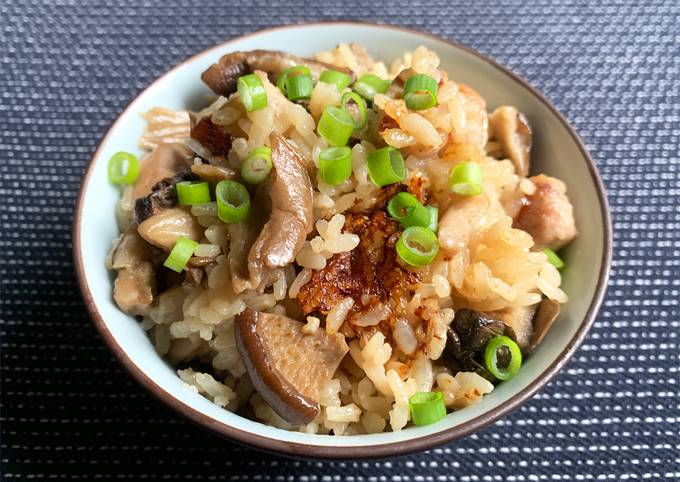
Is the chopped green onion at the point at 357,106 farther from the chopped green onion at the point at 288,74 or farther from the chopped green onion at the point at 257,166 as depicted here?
the chopped green onion at the point at 257,166

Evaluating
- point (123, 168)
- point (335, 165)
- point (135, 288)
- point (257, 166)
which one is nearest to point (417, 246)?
point (335, 165)

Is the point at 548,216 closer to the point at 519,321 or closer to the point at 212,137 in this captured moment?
the point at 519,321

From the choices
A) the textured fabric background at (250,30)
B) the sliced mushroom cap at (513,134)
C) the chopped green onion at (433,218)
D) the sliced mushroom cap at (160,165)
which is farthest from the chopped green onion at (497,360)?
the sliced mushroom cap at (160,165)

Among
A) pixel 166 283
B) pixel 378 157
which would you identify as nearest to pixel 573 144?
pixel 378 157

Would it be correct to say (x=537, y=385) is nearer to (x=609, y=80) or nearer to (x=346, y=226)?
(x=346, y=226)

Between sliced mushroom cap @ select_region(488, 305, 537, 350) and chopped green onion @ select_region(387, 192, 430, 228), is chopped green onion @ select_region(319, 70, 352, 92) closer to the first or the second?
chopped green onion @ select_region(387, 192, 430, 228)

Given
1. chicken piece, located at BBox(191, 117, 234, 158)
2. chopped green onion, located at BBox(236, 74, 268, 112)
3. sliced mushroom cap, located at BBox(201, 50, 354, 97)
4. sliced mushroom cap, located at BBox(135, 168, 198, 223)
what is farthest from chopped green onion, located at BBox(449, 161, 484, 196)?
sliced mushroom cap, located at BBox(135, 168, 198, 223)
